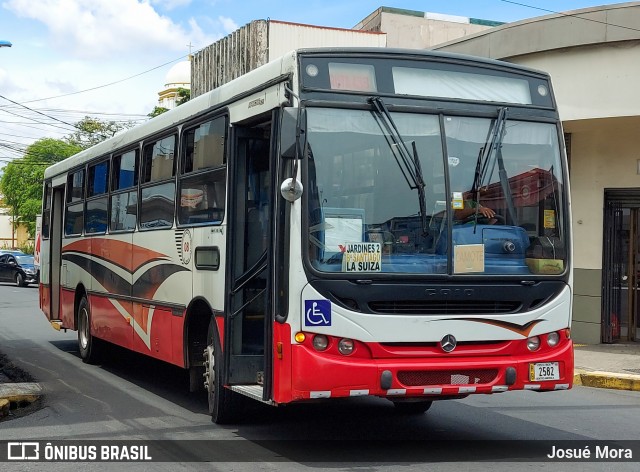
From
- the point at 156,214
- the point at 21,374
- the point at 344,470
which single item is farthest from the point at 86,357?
the point at 344,470

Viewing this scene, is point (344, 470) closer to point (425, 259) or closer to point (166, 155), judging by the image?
point (425, 259)

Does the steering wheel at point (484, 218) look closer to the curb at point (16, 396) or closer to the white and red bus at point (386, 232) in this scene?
the white and red bus at point (386, 232)

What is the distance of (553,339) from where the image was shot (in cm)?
754

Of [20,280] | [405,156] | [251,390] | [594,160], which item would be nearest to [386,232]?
[405,156]

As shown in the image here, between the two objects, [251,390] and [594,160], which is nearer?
[251,390]

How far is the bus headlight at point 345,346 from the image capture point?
6910 mm

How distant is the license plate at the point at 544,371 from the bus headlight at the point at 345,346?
4.84 ft

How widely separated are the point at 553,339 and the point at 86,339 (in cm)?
808

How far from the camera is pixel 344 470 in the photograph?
22.5 ft

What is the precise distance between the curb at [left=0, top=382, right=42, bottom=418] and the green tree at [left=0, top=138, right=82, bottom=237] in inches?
2852

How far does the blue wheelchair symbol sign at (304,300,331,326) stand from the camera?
22.6 feet

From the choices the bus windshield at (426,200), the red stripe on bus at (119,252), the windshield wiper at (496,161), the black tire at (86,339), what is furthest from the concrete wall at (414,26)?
the bus windshield at (426,200)

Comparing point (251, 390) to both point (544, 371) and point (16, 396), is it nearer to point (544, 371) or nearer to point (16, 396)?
point (544, 371)

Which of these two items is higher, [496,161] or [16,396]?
[496,161]
